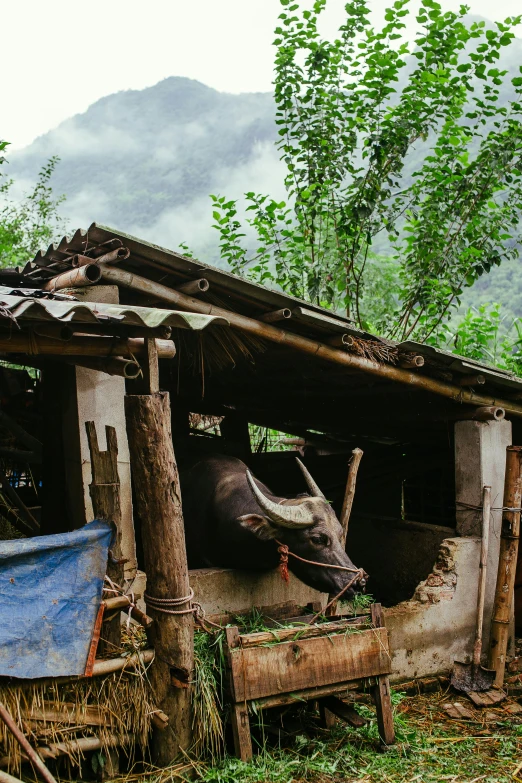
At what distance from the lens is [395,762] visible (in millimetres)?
4438

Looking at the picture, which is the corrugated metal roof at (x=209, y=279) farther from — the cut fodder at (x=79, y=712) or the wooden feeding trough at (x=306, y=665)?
the cut fodder at (x=79, y=712)

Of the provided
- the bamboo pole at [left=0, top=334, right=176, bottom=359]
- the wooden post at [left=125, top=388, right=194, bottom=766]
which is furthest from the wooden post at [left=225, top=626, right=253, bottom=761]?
the bamboo pole at [left=0, top=334, right=176, bottom=359]

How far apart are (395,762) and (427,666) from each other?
1.88 m

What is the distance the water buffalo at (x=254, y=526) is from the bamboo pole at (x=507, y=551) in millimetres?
1813

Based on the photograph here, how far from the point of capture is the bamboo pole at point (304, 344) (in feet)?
15.3

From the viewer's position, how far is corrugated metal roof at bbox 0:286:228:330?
331cm

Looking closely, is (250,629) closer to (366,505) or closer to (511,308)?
(366,505)

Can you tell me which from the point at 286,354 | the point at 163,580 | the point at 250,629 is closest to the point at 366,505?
the point at 286,354

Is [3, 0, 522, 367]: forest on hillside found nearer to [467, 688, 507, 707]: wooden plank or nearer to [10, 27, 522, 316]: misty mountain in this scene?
[467, 688, 507, 707]: wooden plank

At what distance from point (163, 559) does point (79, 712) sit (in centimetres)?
87

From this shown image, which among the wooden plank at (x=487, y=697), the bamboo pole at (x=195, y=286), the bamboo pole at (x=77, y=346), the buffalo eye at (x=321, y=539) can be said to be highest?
the bamboo pole at (x=195, y=286)

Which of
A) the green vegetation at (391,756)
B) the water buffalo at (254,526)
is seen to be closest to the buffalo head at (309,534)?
the water buffalo at (254,526)

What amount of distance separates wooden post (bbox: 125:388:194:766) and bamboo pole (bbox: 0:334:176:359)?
0.67 ft

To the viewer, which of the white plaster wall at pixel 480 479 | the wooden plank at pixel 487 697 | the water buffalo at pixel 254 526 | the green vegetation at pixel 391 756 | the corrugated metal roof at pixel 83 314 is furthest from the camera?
the white plaster wall at pixel 480 479
